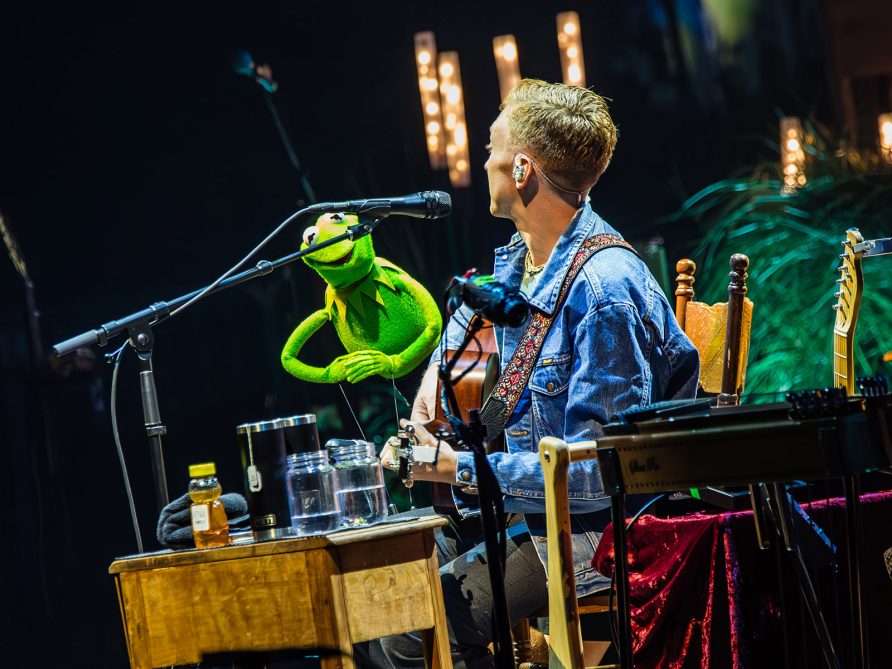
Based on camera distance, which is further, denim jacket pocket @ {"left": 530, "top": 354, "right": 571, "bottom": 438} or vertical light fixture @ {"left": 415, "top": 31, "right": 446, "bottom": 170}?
vertical light fixture @ {"left": 415, "top": 31, "right": 446, "bottom": 170}

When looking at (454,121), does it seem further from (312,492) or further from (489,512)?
(489,512)

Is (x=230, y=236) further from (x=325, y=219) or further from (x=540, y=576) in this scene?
(x=540, y=576)

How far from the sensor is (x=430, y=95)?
4070 millimetres

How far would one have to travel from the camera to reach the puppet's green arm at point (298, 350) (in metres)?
3.80

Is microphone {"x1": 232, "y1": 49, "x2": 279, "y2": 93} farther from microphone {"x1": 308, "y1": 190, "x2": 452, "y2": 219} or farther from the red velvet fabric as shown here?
the red velvet fabric

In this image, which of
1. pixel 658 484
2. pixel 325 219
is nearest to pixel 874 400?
pixel 658 484

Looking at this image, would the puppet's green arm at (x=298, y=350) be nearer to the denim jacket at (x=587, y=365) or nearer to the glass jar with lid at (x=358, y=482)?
the denim jacket at (x=587, y=365)

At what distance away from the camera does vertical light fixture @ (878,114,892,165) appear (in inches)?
163

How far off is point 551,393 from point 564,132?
2.50 ft

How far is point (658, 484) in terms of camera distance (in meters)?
1.85

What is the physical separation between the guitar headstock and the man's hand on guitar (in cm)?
128

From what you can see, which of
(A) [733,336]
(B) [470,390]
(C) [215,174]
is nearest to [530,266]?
(B) [470,390]

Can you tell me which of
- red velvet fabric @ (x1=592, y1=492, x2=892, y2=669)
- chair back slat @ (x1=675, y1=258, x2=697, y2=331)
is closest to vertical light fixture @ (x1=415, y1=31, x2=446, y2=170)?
chair back slat @ (x1=675, y1=258, x2=697, y2=331)

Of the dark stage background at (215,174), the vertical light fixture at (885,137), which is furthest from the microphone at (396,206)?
the vertical light fixture at (885,137)
